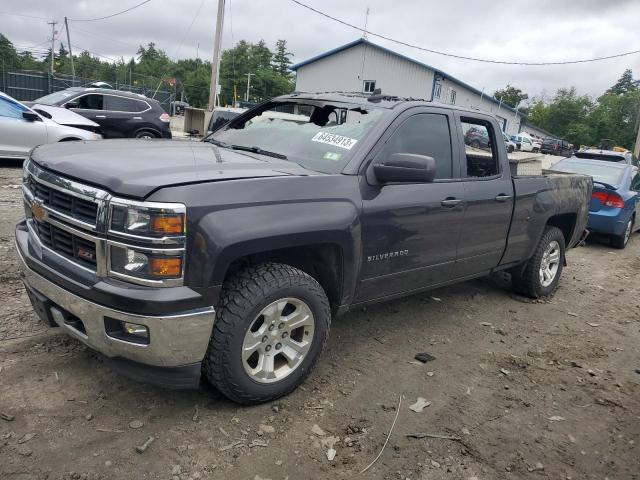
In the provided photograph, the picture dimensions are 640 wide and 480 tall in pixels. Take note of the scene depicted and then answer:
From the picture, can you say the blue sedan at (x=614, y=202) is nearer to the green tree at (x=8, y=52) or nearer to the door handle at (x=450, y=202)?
the door handle at (x=450, y=202)

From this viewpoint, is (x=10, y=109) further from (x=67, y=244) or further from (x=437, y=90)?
(x=437, y=90)

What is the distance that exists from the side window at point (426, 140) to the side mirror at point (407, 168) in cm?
25

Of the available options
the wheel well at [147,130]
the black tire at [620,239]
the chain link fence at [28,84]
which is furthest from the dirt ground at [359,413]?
the chain link fence at [28,84]

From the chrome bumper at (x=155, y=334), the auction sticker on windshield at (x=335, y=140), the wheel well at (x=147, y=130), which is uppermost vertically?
the auction sticker on windshield at (x=335, y=140)

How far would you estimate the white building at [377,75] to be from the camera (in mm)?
36062

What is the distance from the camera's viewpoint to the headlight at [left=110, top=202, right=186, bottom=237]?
2467mm

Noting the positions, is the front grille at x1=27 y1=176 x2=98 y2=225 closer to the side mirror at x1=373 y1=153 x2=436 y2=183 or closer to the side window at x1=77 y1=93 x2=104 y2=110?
the side mirror at x1=373 y1=153 x2=436 y2=183

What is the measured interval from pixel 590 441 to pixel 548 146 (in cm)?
5181

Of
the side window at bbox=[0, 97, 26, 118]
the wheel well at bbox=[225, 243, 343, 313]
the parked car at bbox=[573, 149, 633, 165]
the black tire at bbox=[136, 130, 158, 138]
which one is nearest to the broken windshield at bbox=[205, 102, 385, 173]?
the wheel well at bbox=[225, 243, 343, 313]

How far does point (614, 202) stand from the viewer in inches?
351

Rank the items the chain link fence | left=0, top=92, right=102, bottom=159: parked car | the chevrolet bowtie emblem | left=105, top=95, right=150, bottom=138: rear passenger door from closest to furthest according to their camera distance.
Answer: the chevrolet bowtie emblem < left=0, top=92, right=102, bottom=159: parked car < left=105, top=95, right=150, bottom=138: rear passenger door < the chain link fence

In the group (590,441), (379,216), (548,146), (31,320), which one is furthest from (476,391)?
(548,146)

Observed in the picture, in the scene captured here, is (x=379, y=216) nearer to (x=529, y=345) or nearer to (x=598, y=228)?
(x=529, y=345)

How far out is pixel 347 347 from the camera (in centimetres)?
404
